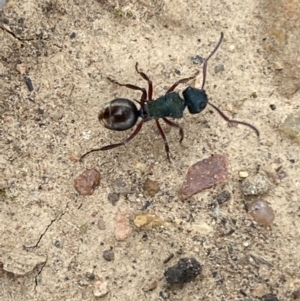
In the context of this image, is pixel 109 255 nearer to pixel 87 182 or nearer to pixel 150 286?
pixel 150 286

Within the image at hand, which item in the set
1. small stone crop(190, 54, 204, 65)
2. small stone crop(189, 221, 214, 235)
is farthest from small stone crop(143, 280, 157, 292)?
small stone crop(190, 54, 204, 65)

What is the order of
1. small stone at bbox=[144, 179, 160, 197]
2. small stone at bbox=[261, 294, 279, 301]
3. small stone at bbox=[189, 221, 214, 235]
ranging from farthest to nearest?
small stone at bbox=[144, 179, 160, 197], small stone at bbox=[189, 221, 214, 235], small stone at bbox=[261, 294, 279, 301]

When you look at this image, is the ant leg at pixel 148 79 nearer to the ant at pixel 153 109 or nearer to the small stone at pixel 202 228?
the ant at pixel 153 109

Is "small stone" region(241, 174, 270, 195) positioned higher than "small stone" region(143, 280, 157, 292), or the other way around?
"small stone" region(241, 174, 270, 195)

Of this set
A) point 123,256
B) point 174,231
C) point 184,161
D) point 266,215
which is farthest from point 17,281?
point 266,215

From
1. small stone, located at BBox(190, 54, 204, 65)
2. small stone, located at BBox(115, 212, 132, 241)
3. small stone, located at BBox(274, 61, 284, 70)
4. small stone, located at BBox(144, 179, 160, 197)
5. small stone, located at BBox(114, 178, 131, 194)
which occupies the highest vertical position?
small stone, located at BBox(274, 61, 284, 70)

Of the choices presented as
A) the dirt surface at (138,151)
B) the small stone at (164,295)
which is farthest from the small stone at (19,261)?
the small stone at (164,295)

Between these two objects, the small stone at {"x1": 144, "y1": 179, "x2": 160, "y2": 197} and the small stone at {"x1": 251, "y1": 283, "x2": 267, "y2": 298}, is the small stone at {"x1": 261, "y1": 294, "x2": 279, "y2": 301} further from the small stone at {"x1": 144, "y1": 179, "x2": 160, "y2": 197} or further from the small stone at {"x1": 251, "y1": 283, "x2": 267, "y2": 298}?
the small stone at {"x1": 144, "y1": 179, "x2": 160, "y2": 197}
